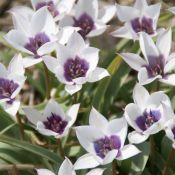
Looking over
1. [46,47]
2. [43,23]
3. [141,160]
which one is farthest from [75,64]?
[141,160]

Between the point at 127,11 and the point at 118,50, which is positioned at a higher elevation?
Answer: the point at 127,11

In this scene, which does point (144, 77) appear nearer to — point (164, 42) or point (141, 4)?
point (164, 42)

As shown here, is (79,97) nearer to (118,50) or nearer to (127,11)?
(118,50)

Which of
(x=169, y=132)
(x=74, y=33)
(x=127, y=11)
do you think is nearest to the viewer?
(x=169, y=132)

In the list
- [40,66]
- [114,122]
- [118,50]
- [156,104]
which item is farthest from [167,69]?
[40,66]

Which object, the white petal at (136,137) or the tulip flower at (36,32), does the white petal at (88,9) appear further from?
the white petal at (136,137)

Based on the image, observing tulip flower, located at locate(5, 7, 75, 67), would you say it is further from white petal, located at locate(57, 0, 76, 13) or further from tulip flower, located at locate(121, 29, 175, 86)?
tulip flower, located at locate(121, 29, 175, 86)
